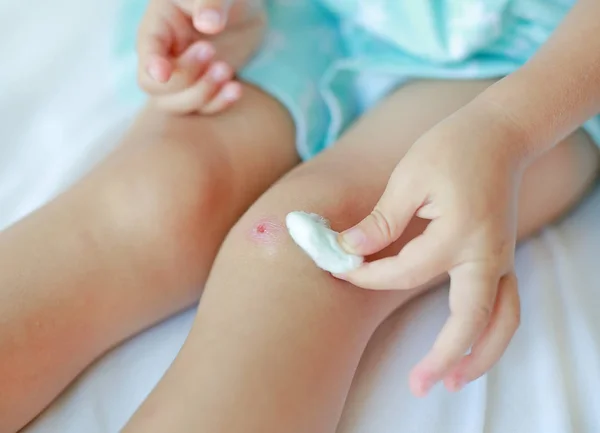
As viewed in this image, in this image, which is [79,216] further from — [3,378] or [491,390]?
[491,390]

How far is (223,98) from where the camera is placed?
24.0 inches

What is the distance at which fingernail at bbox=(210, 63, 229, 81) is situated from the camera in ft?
2.00

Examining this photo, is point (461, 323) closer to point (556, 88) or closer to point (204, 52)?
point (556, 88)

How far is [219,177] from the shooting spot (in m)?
0.57

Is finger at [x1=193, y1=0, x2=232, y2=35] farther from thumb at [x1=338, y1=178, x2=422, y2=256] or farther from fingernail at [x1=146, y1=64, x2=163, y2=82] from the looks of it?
thumb at [x1=338, y1=178, x2=422, y2=256]

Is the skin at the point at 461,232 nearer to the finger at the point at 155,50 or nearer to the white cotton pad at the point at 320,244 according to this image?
the white cotton pad at the point at 320,244

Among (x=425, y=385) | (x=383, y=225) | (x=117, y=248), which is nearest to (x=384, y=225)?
(x=383, y=225)

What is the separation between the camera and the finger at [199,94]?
0.60 meters

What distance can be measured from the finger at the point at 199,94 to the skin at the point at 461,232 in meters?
0.21

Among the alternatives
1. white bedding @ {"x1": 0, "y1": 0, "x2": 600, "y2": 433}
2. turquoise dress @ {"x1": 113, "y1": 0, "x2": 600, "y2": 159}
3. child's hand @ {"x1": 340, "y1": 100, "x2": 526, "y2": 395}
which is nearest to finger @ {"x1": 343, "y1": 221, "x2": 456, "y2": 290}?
child's hand @ {"x1": 340, "y1": 100, "x2": 526, "y2": 395}

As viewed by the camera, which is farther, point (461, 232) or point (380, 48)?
point (380, 48)

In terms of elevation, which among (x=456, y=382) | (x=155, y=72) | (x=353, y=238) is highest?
(x=155, y=72)

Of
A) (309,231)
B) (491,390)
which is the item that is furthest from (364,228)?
(491,390)

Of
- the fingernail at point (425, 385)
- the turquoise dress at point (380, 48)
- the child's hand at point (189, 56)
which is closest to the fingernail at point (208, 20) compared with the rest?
the child's hand at point (189, 56)
